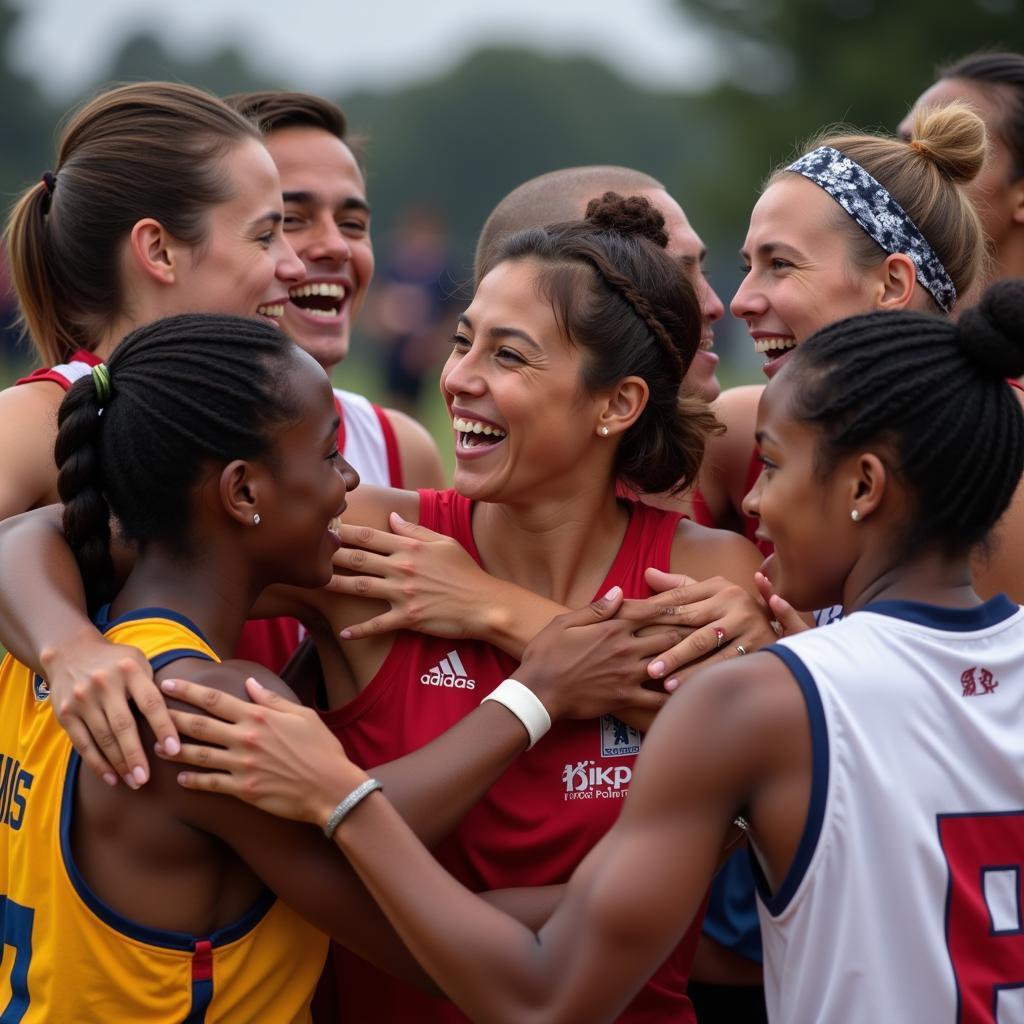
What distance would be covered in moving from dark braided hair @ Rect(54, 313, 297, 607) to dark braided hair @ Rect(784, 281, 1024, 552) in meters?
1.17

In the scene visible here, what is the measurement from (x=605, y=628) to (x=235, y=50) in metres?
102

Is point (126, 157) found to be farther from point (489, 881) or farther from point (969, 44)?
point (969, 44)

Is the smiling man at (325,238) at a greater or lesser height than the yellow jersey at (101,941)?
greater

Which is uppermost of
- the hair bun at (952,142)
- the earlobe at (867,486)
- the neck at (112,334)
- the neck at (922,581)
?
the hair bun at (952,142)

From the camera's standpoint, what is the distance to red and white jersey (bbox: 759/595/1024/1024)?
2.59 metres

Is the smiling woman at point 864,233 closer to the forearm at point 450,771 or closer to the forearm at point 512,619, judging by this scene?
the forearm at point 512,619

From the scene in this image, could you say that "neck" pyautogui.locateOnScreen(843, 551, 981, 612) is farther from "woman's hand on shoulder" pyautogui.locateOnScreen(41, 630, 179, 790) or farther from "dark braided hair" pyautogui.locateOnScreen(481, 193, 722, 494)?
"woman's hand on shoulder" pyautogui.locateOnScreen(41, 630, 179, 790)

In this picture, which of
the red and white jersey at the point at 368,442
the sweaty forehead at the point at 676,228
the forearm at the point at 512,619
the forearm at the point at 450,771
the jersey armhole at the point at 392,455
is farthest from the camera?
the jersey armhole at the point at 392,455

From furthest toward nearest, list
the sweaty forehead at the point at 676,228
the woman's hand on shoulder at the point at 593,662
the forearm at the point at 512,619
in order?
the sweaty forehead at the point at 676,228 → the forearm at the point at 512,619 → the woman's hand on shoulder at the point at 593,662

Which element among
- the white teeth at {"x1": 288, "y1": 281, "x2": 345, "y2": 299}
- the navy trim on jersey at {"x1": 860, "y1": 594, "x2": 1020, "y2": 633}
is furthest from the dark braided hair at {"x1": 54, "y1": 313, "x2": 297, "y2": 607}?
the white teeth at {"x1": 288, "y1": 281, "x2": 345, "y2": 299}

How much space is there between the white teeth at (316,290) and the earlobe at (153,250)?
98 centimetres

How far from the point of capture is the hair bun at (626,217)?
3.83m

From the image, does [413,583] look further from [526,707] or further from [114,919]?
[114,919]

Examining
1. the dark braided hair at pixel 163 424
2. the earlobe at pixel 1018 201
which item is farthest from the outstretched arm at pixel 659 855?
the earlobe at pixel 1018 201
